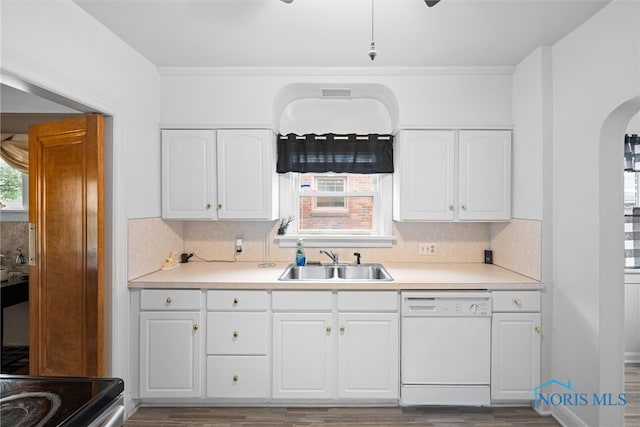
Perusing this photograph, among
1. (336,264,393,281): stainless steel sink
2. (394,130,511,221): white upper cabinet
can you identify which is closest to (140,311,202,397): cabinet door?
(336,264,393,281): stainless steel sink

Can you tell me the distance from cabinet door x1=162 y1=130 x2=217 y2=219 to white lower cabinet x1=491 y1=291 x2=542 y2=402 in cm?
238

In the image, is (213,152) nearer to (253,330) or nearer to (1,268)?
(253,330)

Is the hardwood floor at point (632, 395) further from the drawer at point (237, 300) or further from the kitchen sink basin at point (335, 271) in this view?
the drawer at point (237, 300)

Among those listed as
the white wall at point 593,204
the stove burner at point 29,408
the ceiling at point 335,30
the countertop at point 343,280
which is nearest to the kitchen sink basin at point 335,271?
the countertop at point 343,280

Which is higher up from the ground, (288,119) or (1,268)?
(288,119)

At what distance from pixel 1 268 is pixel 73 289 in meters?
1.76

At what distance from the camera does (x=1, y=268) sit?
139 inches

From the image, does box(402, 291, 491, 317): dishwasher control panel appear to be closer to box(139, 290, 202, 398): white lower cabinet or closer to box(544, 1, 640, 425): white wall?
box(544, 1, 640, 425): white wall

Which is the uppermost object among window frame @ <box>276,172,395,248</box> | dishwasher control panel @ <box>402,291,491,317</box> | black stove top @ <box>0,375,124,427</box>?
window frame @ <box>276,172,395,248</box>

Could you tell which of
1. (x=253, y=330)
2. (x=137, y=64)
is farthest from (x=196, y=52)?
(x=253, y=330)

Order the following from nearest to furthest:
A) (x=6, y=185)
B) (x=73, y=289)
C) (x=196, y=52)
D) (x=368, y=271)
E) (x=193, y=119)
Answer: (x=73, y=289), (x=196, y=52), (x=193, y=119), (x=368, y=271), (x=6, y=185)

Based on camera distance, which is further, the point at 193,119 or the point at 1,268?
the point at 1,268

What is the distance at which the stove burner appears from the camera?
0.86m

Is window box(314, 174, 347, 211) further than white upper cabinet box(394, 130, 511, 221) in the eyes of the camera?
Yes
